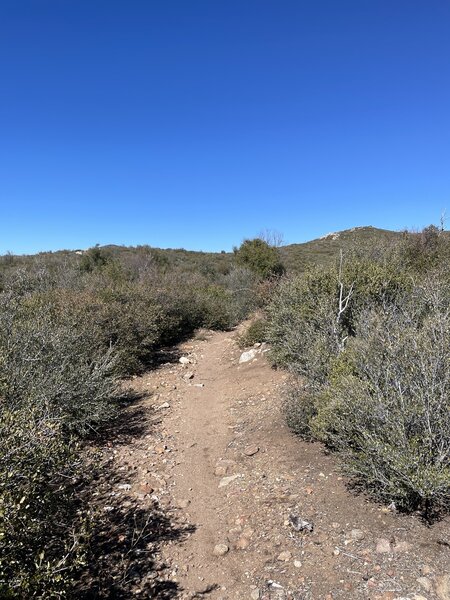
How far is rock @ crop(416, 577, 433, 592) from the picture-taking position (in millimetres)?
2900

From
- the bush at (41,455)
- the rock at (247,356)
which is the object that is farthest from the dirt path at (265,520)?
the rock at (247,356)

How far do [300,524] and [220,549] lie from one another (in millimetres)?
786

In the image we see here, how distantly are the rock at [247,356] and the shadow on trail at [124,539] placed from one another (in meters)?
5.00

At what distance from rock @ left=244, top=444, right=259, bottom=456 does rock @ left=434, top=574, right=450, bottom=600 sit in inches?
108

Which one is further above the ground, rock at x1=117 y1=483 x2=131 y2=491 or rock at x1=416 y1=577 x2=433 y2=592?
rock at x1=117 y1=483 x2=131 y2=491

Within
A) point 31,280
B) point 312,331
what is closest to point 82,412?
point 312,331

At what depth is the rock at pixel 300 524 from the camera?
12.4 ft

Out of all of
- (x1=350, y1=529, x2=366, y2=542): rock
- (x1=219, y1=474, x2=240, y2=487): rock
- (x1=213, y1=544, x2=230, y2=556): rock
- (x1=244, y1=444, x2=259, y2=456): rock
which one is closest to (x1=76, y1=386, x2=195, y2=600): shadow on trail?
(x1=213, y1=544, x2=230, y2=556): rock

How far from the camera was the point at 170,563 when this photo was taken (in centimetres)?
352

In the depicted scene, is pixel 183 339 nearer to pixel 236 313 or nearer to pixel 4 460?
pixel 236 313

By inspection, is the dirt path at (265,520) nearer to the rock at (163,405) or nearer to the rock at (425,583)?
the rock at (425,583)

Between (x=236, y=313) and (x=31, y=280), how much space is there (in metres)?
7.62

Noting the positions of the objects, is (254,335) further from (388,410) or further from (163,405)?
(388,410)

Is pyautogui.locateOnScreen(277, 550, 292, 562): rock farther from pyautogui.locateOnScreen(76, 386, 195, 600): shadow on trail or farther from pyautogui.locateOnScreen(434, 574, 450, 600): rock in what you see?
pyautogui.locateOnScreen(434, 574, 450, 600): rock
